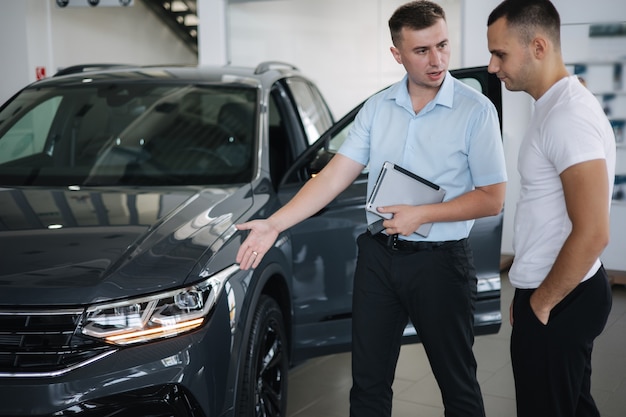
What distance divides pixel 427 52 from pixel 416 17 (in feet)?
0.35

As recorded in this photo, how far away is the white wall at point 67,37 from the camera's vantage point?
8.94m

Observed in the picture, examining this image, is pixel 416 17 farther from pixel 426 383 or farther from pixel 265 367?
pixel 426 383

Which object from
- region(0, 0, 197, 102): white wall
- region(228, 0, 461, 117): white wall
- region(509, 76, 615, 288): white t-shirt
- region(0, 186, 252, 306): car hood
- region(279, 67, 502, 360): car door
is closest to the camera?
region(509, 76, 615, 288): white t-shirt

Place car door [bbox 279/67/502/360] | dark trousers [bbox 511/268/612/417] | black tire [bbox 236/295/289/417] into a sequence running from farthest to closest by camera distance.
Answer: car door [bbox 279/67/502/360], black tire [bbox 236/295/289/417], dark trousers [bbox 511/268/612/417]

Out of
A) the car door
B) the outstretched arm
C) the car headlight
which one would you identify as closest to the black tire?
the car door

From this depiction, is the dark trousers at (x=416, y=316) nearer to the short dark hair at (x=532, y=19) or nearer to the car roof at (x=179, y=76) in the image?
the short dark hair at (x=532, y=19)

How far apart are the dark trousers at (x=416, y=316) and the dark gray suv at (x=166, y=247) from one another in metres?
0.39

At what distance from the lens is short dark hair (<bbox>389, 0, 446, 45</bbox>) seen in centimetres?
239

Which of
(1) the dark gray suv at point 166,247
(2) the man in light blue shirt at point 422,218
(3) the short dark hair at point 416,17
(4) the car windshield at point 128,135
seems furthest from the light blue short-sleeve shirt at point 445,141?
(4) the car windshield at point 128,135

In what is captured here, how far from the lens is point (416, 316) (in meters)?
2.48

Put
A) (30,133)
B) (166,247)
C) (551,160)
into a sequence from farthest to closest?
(30,133), (166,247), (551,160)

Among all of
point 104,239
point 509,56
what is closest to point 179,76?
point 104,239

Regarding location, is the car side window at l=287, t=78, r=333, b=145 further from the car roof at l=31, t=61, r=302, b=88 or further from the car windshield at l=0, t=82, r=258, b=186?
the car windshield at l=0, t=82, r=258, b=186

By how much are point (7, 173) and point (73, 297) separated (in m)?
1.24
